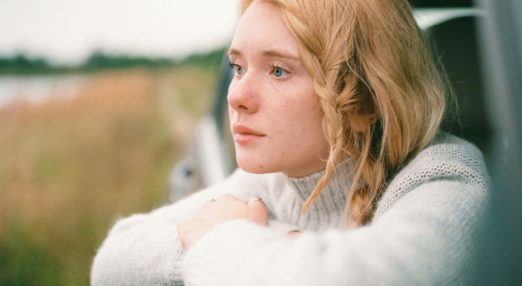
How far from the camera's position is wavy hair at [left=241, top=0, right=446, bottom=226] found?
1.34m

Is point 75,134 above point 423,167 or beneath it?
beneath

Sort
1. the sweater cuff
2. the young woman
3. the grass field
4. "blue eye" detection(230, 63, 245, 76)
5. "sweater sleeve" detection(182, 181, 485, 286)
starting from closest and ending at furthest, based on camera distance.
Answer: "sweater sleeve" detection(182, 181, 485, 286) < the sweater cuff < the young woman < "blue eye" detection(230, 63, 245, 76) < the grass field

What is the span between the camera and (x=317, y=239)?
104 centimetres

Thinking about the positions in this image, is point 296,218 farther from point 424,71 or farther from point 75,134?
point 75,134

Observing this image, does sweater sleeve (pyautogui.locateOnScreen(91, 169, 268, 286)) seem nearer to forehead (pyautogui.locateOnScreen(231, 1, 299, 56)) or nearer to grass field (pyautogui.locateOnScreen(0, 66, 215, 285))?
forehead (pyautogui.locateOnScreen(231, 1, 299, 56))

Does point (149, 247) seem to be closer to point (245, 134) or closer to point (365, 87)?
point (245, 134)

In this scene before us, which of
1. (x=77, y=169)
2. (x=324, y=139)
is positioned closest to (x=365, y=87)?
(x=324, y=139)

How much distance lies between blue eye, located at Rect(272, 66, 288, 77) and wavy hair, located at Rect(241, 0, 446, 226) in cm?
7

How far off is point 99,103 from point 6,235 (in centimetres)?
339

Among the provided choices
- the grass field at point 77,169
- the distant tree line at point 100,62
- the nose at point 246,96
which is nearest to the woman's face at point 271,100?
the nose at point 246,96

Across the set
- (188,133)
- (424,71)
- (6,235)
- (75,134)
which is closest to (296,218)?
(424,71)

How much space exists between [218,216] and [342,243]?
437 millimetres

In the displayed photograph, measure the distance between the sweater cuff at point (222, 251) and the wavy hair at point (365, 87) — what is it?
28 cm

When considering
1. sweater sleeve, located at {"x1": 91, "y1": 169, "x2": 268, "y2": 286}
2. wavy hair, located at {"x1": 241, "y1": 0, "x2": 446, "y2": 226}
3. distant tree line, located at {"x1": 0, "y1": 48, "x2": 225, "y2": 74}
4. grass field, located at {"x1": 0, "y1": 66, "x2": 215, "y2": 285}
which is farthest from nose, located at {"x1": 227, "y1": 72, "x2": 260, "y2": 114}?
distant tree line, located at {"x1": 0, "y1": 48, "x2": 225, "y2": 74}
